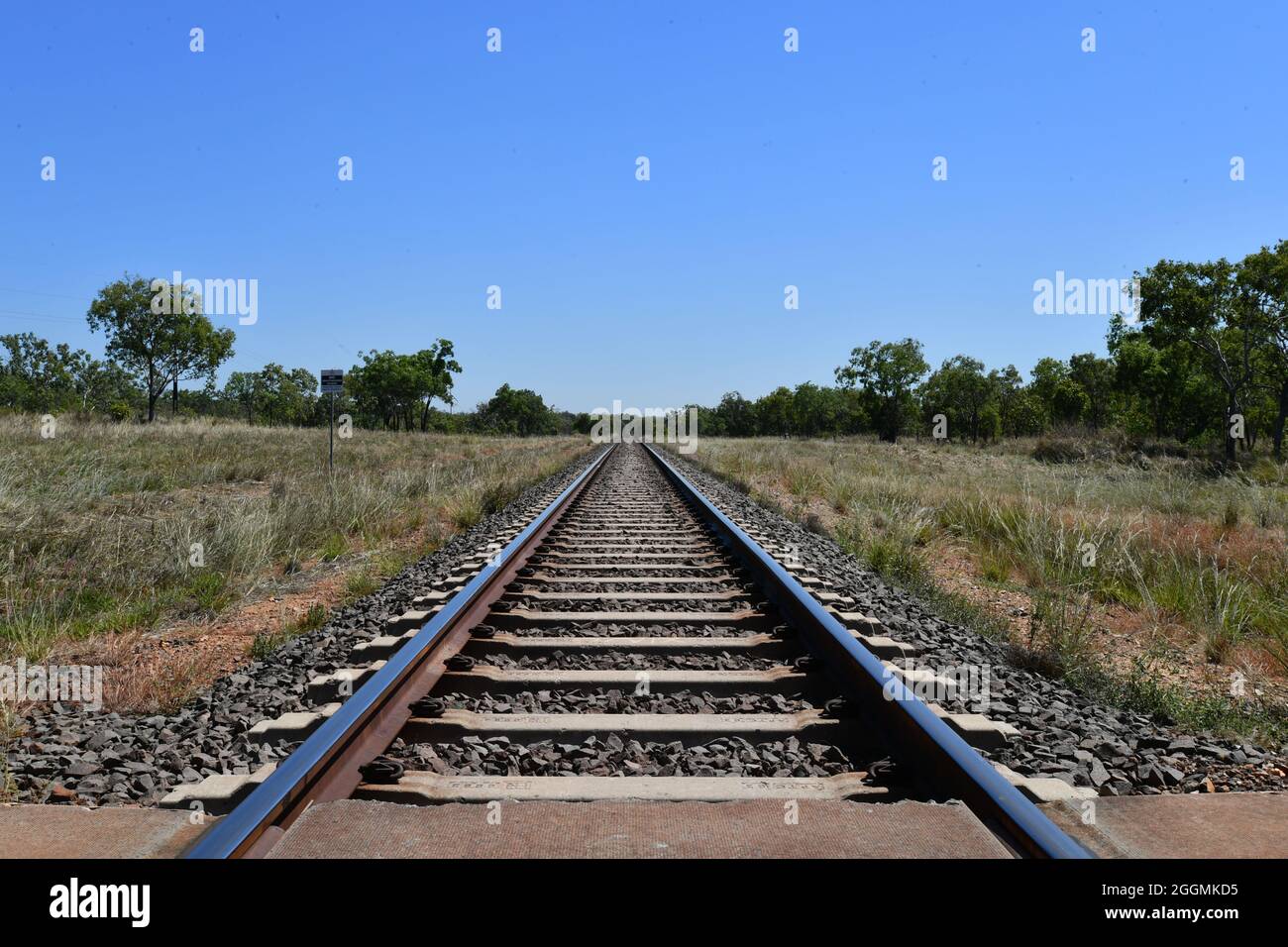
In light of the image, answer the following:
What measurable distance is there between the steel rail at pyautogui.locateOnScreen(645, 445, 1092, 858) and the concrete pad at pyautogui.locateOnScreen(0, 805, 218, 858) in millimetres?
2101

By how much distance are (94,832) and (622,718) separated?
5.45 ft

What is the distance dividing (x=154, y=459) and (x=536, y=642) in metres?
12.8

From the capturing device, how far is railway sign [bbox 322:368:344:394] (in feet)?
39.3

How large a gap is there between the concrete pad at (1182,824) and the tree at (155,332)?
171 ft

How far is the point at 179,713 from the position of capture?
10.8ft

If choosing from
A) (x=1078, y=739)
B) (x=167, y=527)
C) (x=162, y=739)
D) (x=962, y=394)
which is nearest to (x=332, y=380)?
(x=167, y=527)

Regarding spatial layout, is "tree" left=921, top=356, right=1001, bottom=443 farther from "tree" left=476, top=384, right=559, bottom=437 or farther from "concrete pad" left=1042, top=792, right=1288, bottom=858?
"concrete pad" left=1042, top=792, right=1288, bottom=858

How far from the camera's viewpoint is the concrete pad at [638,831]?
2033 millimetres

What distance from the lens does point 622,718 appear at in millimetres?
3047

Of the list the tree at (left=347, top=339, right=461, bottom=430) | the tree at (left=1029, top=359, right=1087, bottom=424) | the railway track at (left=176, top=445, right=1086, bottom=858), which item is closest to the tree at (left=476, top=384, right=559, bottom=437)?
the tree at (left=347, top=339, right=461, bottom=430)

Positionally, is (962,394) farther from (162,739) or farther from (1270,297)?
(162,739)

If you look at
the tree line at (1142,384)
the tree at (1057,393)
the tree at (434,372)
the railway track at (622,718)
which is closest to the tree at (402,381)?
the tree at (434,372)
